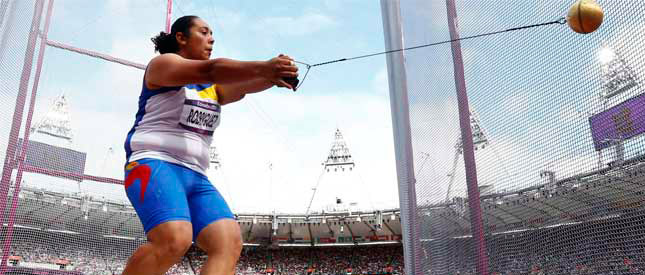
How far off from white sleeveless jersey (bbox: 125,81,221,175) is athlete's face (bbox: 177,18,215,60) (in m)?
0.15

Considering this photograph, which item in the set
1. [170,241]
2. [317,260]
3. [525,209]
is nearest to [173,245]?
[170,241]

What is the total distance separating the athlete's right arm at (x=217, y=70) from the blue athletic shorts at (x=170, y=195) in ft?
1.04

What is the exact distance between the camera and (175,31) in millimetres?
2057

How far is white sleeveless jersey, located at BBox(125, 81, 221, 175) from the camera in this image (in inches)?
72.4

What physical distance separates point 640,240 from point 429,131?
5.94 feet

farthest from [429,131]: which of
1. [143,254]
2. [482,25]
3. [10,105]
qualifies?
[10,105]

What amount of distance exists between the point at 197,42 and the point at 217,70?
532 mm

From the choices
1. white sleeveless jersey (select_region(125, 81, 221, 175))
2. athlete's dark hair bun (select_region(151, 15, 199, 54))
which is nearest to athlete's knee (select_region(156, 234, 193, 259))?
white sleeveless jersey (select_region(125, 81, 221, 175))

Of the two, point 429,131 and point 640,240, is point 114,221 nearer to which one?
point 429,131

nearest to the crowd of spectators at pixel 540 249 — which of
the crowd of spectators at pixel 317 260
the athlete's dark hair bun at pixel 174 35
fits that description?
the athlete's dark hair bun at pixel 174 35

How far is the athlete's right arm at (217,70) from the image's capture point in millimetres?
1473

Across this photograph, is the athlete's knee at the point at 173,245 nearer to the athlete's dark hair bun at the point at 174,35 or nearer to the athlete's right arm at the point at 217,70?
the athlete's right arm at the point at 217,70

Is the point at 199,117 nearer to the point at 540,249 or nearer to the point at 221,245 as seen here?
the point at 221,245

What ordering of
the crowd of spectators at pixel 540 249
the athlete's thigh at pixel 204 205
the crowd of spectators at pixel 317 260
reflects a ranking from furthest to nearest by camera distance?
the crowd of spectators at pixel 317 260 → the crowd of spectators at pixel 540 249 → the athlete's thigh at pixel 204 205
